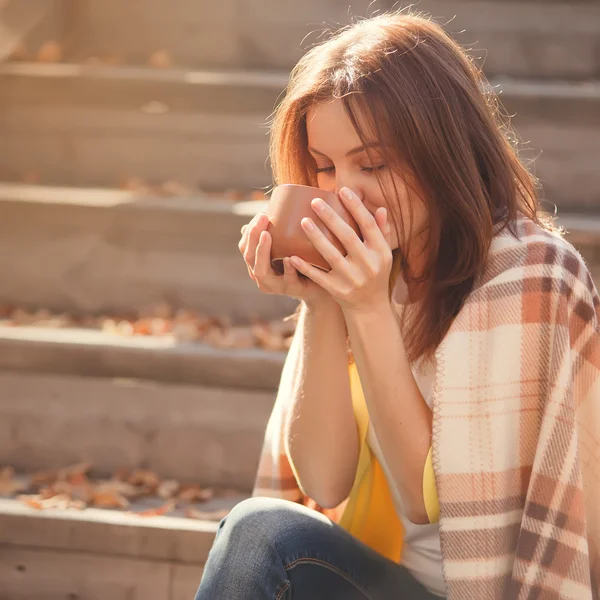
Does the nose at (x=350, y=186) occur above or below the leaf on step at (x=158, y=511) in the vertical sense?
above

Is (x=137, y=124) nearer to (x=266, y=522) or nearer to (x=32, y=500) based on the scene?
(x=32, y=500)

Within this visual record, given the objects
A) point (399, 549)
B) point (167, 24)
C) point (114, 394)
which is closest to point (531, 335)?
point (399, 549)

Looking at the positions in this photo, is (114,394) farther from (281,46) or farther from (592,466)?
(281,46)

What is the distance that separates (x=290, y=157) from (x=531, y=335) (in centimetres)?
50

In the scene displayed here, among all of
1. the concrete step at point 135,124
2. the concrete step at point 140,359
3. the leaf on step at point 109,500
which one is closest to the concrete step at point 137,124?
the concrete step at point 135,124

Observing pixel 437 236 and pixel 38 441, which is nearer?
pixel 437 236

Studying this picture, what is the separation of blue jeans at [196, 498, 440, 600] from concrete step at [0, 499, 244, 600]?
1.66 feet

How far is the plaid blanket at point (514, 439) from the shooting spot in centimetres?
129

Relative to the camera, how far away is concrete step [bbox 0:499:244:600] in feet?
6.39

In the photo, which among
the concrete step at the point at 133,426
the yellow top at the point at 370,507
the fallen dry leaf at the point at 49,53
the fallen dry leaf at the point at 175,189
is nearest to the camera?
the yellow top at the point at 370,507

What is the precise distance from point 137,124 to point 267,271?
1558 millimetres

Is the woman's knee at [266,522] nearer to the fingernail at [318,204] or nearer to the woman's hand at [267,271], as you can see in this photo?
the woman's hand at [267,271]

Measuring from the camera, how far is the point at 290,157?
1.51 metres

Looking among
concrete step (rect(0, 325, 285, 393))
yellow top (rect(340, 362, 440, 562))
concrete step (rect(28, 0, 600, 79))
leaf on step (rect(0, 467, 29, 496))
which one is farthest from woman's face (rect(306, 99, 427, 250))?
concrete step (rect(28, 0, 600, 79))
